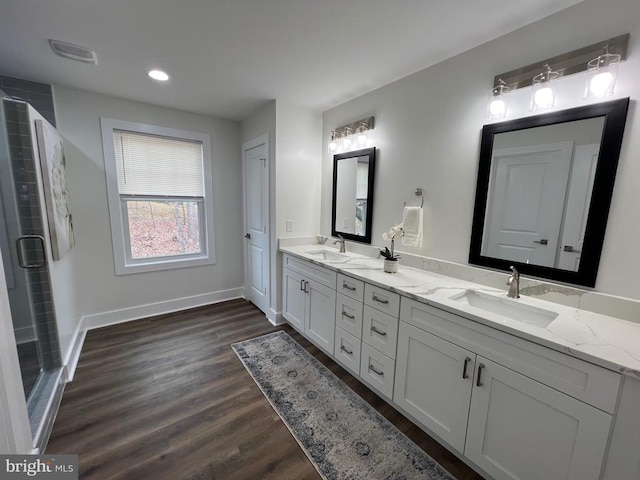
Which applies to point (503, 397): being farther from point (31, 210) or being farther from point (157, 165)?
point (157, 165)

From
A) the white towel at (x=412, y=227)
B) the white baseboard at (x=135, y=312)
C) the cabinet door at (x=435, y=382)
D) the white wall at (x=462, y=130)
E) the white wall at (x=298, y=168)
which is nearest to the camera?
the white wall at (x=462, y=130)

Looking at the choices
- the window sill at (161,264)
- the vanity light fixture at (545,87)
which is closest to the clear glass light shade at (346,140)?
the vanity light fixture at (545,87)

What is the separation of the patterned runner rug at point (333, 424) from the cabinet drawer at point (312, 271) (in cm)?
72

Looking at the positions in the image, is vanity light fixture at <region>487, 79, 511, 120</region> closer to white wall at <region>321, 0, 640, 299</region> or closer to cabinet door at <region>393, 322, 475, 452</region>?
white wall at <region>321, 0, 640, 299</region>

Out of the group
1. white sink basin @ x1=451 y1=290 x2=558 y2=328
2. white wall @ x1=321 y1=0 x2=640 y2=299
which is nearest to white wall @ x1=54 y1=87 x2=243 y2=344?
white wall @ x1=321 y1=0 x2=640 y2=299

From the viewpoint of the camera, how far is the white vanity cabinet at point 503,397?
1.00 metres

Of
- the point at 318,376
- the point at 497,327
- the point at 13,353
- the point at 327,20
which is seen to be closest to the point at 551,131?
the point at 497,327

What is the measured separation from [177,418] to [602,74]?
3.05 metres

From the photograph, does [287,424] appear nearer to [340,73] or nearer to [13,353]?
[13,353]

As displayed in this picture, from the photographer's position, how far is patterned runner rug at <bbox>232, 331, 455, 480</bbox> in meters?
1.41

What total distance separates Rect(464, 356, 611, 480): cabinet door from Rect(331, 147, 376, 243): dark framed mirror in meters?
1.55

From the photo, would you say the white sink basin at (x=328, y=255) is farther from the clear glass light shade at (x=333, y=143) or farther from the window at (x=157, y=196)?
the window at (x=157, y=196)

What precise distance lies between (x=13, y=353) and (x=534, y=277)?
270 centimetres

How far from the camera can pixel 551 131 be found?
1453mm
